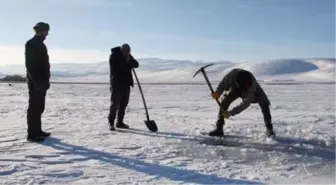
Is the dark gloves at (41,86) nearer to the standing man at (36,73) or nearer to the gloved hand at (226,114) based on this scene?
the standing man at (36,73)

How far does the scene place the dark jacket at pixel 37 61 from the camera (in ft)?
21.6

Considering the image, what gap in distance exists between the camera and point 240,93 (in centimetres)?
720

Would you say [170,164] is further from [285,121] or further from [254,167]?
[285,121]

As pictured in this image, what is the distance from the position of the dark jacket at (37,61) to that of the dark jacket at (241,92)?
9.14 ft

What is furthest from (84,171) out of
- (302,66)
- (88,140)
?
(302,66)

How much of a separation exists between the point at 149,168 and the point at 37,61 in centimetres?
266

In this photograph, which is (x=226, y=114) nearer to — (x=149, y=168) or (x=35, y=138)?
(x=149, y=168)

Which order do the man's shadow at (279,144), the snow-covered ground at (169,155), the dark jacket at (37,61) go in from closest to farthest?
1. the snow-covered ground at (169,155)
2. the man's shadow at (279,144)
3. the dark jacket at (37,61)

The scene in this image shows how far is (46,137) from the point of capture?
23.3 feet

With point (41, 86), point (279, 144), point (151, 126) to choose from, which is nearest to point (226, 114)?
point (279, 144)

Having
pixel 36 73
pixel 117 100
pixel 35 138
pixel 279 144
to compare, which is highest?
pixel 36 73

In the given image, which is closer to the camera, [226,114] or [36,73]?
[36,73]

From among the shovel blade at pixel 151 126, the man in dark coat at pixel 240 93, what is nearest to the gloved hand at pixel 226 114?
the man in dark coat at pixel 240 93

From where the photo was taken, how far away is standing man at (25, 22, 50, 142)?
6.61m
